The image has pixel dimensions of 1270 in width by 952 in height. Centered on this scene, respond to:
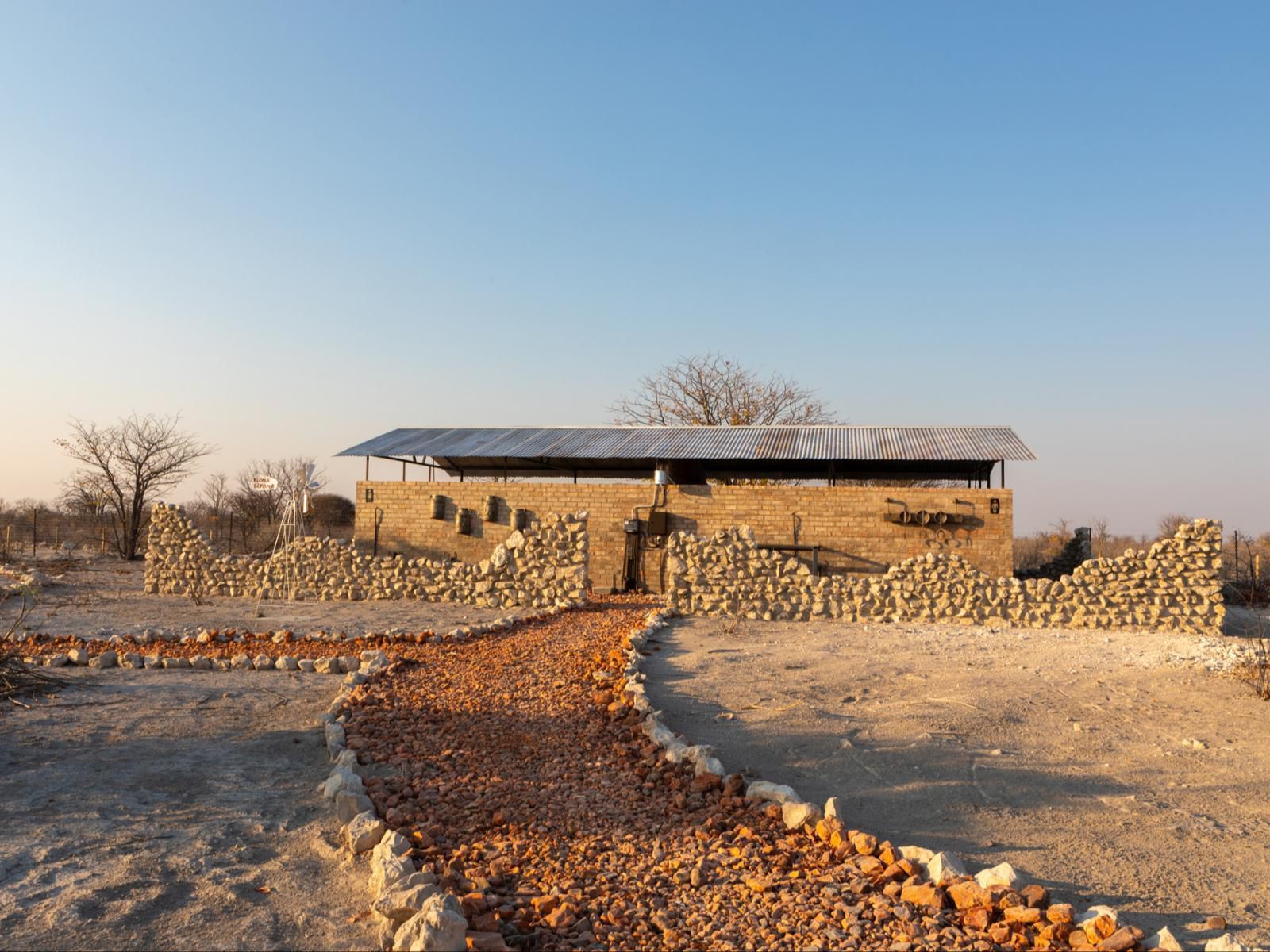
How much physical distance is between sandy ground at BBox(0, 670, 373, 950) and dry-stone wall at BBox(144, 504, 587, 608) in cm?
751

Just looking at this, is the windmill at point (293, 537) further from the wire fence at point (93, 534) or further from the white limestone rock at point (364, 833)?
the wire fence at point (93, 534)

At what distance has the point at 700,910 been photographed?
3.20 meters

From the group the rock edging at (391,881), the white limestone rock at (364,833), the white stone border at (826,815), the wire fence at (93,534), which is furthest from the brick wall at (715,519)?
the white limestone rock at (364,833)

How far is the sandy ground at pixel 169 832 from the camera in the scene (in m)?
3.08

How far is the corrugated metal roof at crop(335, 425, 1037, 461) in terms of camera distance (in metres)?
18.3

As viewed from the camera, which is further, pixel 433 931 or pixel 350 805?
pixel 350 805

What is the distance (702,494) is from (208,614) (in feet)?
33.5

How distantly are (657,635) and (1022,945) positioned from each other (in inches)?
316

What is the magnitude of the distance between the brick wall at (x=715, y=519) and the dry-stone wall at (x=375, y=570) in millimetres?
3328

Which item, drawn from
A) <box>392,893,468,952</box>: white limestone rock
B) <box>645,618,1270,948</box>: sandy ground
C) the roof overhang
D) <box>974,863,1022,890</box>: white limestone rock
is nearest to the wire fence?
the roof overhang

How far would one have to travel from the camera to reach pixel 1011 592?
12.5 metres

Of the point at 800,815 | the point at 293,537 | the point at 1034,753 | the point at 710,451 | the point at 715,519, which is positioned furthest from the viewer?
the point at 710,451

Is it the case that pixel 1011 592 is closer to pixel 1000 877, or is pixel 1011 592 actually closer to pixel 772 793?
pixel 772 793

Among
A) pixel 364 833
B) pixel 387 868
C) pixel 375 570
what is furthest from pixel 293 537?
pixel 387 868
